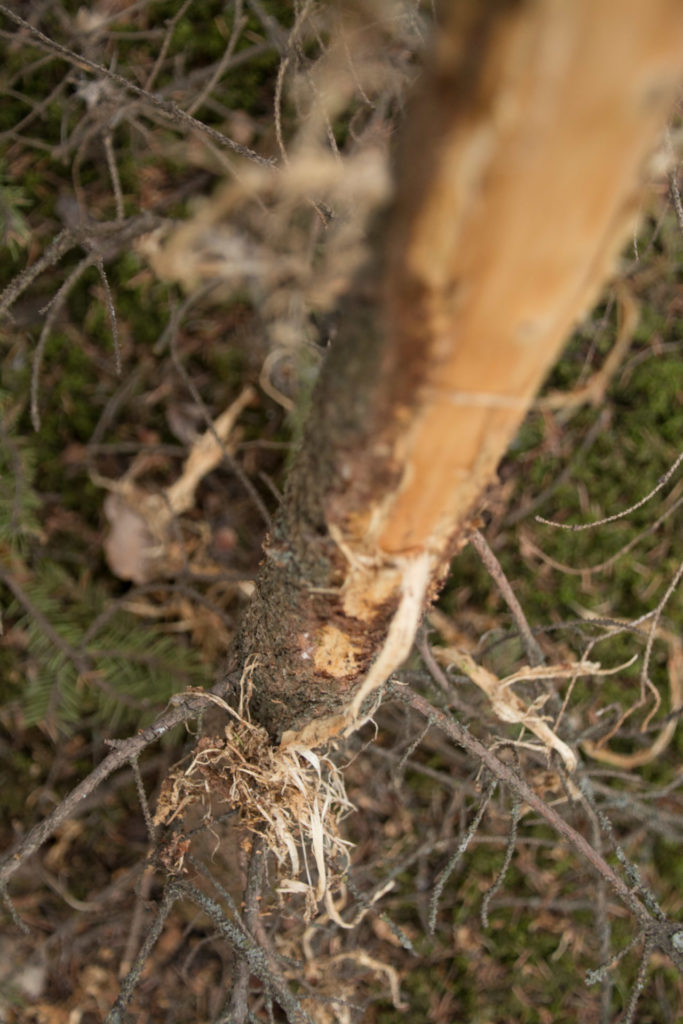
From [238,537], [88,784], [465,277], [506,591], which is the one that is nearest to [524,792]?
[506,591]

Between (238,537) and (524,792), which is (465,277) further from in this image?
(238,537)

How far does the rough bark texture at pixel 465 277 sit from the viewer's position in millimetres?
433

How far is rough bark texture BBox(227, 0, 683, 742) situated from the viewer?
43 centimetres

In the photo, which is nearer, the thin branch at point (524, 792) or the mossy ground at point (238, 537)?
the thin branch at point (524, 792)

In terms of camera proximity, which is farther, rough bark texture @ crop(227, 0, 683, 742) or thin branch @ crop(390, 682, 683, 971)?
thin branch @ crop(390, 682, 683, 971)

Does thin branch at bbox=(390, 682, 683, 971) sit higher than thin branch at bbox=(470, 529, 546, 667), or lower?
lower

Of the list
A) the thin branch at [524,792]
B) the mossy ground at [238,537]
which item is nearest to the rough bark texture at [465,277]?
the thin branch at [524,792]

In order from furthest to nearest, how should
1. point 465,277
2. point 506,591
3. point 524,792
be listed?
point 506,591, point 524,792, point 465,277

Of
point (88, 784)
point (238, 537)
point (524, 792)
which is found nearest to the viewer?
point (88, 784)

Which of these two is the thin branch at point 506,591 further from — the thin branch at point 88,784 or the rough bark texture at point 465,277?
the thin branch at point 88,784

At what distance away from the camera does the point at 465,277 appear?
0.52 metres

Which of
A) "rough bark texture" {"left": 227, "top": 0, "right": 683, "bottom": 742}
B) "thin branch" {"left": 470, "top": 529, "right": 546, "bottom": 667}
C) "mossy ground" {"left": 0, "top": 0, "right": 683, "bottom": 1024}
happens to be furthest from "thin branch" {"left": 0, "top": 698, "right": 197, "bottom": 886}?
"mossy ground" {"left": 0, "top": 0, "right": 683, "bottom": 1024}

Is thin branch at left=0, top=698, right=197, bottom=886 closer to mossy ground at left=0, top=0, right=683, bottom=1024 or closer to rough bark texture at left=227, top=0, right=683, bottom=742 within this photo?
rough bark texture at left=227, top=0, right=683, bottom=742

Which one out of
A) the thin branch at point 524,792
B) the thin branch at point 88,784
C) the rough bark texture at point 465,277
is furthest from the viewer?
the thin branch at point 524,792
